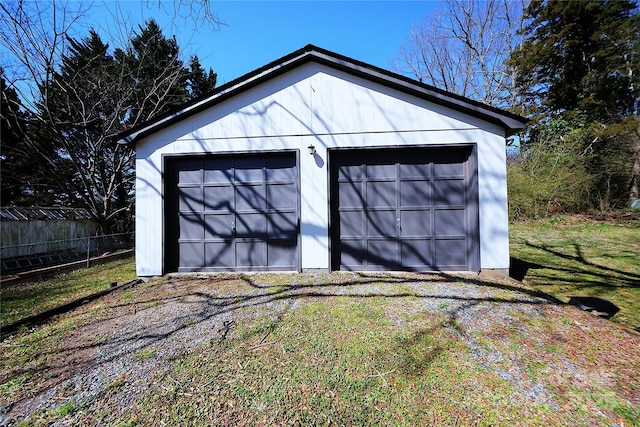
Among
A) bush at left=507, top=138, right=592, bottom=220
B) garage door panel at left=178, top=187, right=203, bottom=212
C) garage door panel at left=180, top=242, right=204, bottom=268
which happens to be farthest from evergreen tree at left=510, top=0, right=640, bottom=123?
garage door panel at left=180, top=242, right=204, bottom=268

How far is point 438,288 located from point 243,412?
3.78 m

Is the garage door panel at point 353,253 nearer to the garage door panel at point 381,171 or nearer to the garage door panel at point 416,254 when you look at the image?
the garage door panel at point 416,254

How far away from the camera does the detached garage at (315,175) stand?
5.81 m

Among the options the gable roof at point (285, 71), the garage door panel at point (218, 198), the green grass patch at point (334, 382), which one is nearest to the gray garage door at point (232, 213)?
the garage door panel at point (218, 198)

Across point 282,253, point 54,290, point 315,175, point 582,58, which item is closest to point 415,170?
point 315,175

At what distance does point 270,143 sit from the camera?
6.02m

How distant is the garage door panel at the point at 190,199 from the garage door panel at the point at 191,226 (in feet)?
0.55

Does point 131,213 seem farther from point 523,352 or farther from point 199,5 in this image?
point 523,352

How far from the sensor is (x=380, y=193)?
19.7 ft

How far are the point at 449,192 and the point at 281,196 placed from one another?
144 inches

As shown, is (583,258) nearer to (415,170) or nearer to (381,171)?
(415,170)

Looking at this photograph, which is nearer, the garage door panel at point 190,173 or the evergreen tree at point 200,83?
the garage door panel at point 190,173

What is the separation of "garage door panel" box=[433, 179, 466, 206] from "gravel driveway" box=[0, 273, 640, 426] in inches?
60.6

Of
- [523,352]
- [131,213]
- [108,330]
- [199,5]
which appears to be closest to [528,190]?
[523,352]
